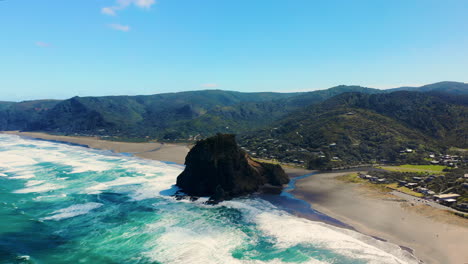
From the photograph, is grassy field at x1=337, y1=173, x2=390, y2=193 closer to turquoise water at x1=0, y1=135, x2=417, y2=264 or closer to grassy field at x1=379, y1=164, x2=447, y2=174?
grassy field at x1=379, y1=164, x2=447, y2=174

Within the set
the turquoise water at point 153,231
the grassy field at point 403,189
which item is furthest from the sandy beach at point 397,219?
the grassy field at point 403,189

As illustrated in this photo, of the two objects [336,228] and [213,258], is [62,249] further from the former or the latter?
[336,228]

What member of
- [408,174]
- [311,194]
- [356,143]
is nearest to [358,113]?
[356,143]

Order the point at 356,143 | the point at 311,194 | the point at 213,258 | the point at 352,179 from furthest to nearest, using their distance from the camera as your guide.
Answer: the point at 356,143 → the point at 352,179 → the point at 311,194 → the point at 213,258

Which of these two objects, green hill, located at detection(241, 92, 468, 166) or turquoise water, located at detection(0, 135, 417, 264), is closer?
turquoise water, located at detection(0, 135, 417, 264)

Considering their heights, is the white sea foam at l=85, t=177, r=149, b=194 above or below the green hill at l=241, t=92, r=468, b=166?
below

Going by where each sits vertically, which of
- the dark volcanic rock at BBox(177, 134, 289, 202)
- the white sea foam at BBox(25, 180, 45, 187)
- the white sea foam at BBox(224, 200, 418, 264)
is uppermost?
the dark volcanic rock at BBox(177, 134, 289, 202)

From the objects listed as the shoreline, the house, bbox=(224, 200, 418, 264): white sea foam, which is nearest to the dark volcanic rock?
the shoreline

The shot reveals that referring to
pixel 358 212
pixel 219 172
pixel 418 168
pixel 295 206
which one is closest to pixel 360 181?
pixel 358 212
